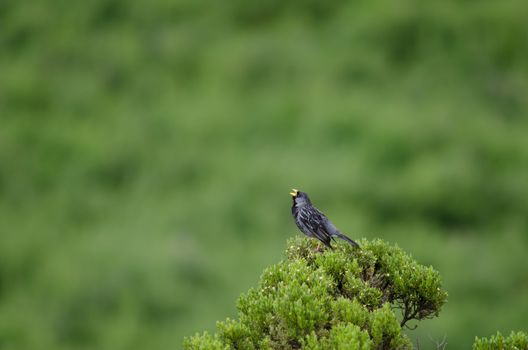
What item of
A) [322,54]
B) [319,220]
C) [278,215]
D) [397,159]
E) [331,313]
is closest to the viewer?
[331,313]

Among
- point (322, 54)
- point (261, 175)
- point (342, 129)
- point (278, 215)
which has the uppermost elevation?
point (322, 54)

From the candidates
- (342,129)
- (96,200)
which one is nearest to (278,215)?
(342,129)

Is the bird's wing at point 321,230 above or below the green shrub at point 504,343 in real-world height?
above

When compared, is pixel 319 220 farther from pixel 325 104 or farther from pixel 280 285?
pixel 325 104

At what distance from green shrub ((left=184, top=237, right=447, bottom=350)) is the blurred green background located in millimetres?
41373

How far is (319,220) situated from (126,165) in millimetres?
55144

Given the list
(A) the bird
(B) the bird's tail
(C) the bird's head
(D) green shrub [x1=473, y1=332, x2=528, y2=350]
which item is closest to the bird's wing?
(A) the bird

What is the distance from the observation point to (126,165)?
227 ft

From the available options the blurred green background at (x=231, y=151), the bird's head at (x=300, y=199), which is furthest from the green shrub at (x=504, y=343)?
the blurred green background at (x=231, y=151)

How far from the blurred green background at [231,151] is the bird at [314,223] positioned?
129 feet

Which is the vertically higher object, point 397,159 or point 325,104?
point 325,104

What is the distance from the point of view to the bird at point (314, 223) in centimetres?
1534

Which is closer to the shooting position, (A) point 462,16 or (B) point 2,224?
(B) point 2,224

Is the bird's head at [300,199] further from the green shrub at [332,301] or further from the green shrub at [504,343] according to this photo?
the green shrub at [504,343]
